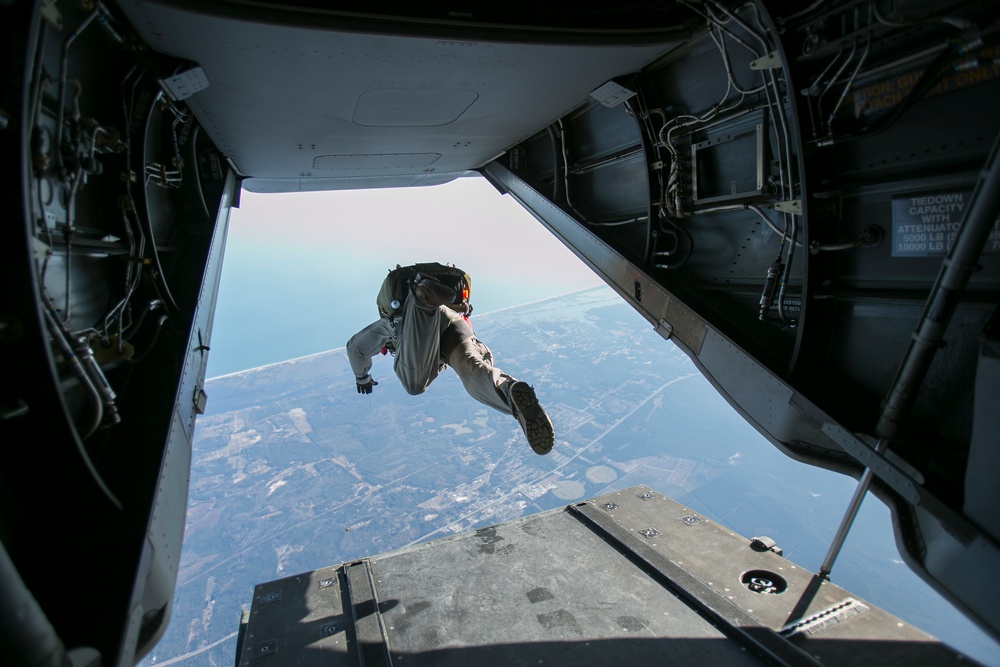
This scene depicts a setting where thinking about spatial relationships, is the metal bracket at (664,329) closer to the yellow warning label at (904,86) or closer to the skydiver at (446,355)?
the skydiver at (446,355)

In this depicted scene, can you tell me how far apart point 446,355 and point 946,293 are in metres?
3.62

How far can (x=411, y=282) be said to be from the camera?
444cm

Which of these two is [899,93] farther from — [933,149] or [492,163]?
[492,163]

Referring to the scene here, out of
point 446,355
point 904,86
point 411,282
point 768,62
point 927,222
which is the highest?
point 768,62

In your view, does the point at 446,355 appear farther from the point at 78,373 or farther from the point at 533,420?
the point at 78,373

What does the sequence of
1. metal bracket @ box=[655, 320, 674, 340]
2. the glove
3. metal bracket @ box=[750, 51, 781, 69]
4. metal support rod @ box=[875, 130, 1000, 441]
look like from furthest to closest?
1. the glove
2. metal bracket @ box=[655, 320, 674, 340]
3. metal bracket @ box=[750, 51, 781, 69]
4. metal support rod @ box=[875, 130, 1000, 441]

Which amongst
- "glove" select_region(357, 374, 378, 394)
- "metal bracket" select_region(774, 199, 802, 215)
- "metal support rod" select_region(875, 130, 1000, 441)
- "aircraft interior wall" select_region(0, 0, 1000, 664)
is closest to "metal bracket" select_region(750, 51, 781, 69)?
"aircraft interior wall" select_region(0, 0, 1000, 664)

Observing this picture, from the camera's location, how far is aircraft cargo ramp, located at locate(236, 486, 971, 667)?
9.66 ft

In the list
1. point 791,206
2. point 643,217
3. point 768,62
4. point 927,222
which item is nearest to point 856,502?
point 927,222

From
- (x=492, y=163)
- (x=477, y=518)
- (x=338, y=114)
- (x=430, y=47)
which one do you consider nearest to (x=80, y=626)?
(x=430, y=47)

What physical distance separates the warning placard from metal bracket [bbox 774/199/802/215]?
0.43m

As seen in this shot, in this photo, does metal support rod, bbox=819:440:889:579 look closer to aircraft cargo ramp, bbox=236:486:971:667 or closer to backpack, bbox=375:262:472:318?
aircraft cargo ramp, bbox=236:486:971:667

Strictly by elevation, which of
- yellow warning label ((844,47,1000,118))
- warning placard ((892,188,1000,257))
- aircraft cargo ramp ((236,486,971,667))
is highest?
yellow warning label ((844,47,1000,118))

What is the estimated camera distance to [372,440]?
28.0m
